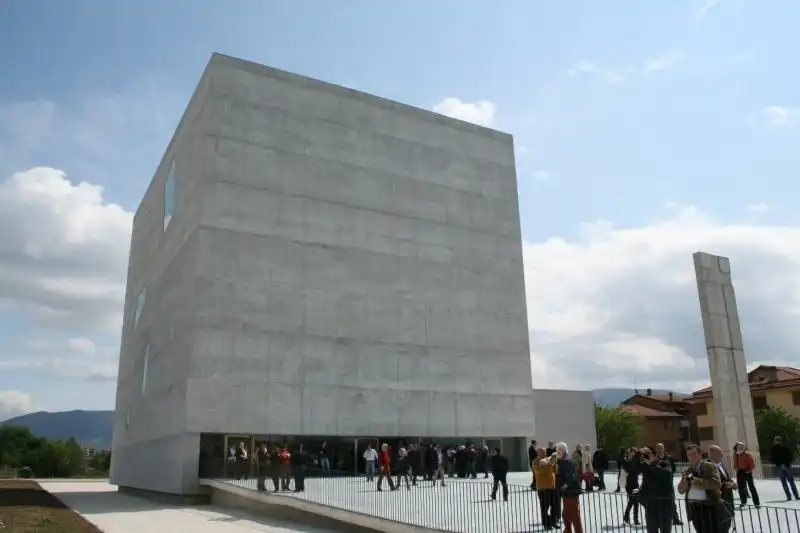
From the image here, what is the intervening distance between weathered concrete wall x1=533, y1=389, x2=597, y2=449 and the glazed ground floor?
4663mm

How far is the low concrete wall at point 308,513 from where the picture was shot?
48.0 ft

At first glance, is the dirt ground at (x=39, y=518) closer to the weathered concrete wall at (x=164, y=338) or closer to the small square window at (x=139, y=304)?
the weathered concrete wall at (x=164, y=338)

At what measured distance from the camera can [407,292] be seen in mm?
34875

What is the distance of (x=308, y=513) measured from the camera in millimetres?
18109

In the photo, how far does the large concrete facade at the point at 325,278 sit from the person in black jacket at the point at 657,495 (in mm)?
21089

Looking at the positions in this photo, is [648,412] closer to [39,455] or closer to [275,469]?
[275,469]

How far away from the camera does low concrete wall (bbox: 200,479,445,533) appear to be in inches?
576

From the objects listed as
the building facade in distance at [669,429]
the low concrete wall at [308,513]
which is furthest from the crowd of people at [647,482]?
the building facade in distance at [669,429]

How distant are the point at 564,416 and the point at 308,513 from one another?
90.2 feet

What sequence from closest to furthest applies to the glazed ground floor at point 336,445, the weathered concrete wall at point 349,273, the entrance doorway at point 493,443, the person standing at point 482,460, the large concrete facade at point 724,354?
the large concrete facade at point 724,354 → the person standing at point 482,460 → the glazed ground floor at point 336,445 → the weathered concrete wall at point 349,273 → the entrance doorway at point 493,443

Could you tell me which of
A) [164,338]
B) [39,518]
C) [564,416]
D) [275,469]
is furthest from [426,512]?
[564,416]

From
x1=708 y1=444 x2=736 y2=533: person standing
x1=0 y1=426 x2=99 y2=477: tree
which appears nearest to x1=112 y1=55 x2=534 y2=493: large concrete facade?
x1=708 y1=444 x2=736 y2=533: person standing

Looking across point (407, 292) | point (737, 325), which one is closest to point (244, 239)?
point (407, 292)

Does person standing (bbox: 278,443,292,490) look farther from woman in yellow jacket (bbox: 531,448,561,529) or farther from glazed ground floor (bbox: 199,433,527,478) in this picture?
woman in yellow jacket (bbox: 531,448,561,529)
